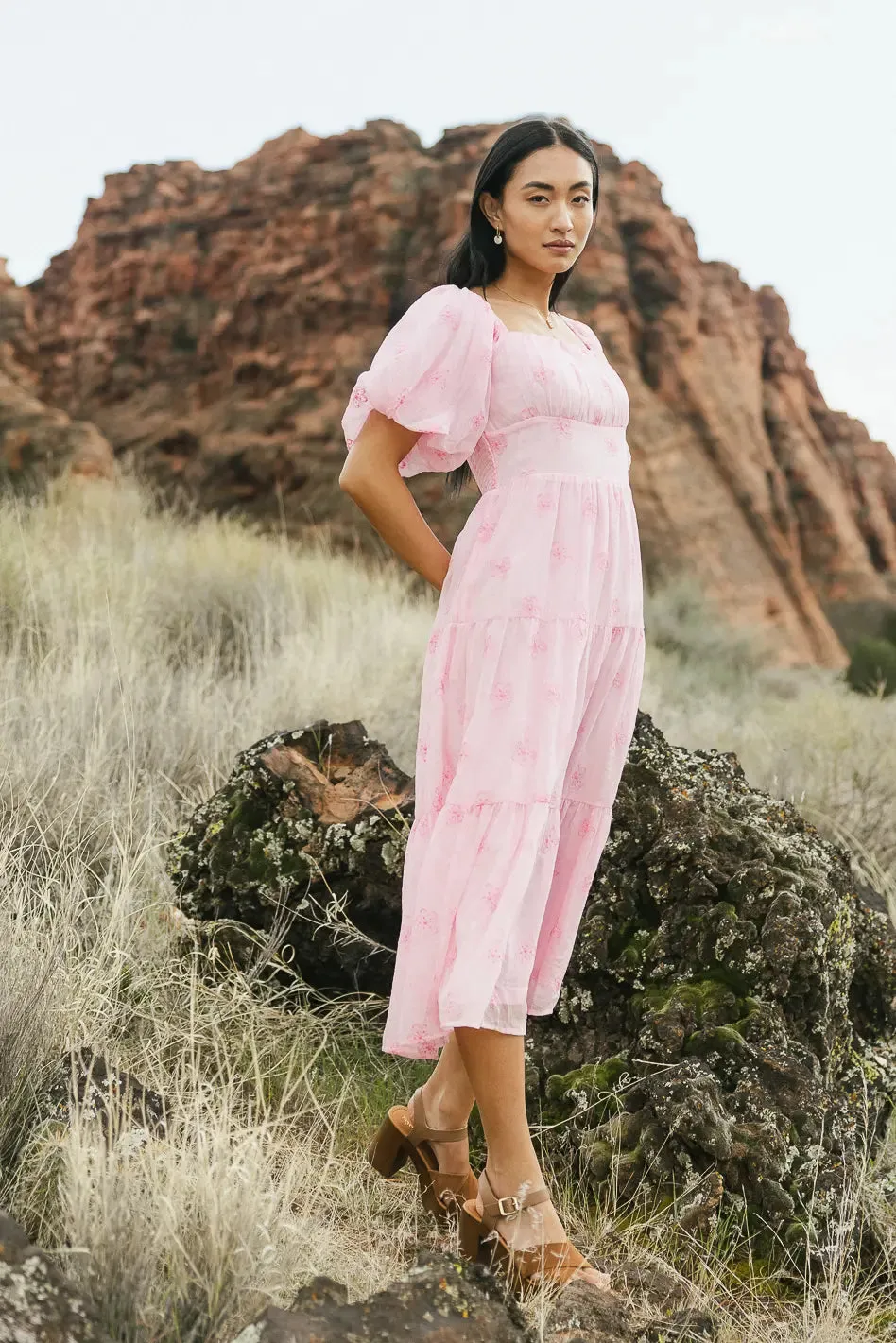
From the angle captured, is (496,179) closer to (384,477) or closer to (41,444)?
(384,477)

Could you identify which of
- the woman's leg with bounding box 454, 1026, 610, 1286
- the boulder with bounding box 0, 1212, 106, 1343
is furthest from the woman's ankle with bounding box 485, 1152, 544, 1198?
the boulder with bounding box 0, 1212, 106, 1343

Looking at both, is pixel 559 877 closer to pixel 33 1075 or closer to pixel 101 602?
pixel 33 1075

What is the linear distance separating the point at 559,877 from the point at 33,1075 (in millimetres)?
1079

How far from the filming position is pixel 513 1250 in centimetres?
216

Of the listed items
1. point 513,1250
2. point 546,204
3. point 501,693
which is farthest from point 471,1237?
point 546,204

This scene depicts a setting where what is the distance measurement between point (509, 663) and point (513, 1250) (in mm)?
1019

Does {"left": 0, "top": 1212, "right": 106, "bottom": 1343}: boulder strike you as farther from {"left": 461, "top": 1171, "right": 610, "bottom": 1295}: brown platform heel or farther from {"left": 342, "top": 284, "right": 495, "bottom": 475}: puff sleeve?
{"left": 342, "top": 284, "right": 495, "bottom": 475}: puff sleeve

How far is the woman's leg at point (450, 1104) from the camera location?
8.02 ft

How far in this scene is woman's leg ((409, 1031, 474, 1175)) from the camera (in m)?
2.44

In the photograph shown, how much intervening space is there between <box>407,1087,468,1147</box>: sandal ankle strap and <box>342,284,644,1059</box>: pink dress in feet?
0.54

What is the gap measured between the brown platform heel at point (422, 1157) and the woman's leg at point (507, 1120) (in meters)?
0.22

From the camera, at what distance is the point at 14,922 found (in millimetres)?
2750

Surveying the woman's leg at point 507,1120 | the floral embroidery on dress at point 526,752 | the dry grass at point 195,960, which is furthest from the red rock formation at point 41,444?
the woman's leg at point 507,1120

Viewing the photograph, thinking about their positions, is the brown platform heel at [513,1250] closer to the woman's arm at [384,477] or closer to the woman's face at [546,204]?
the woman's arm at [384,477]
